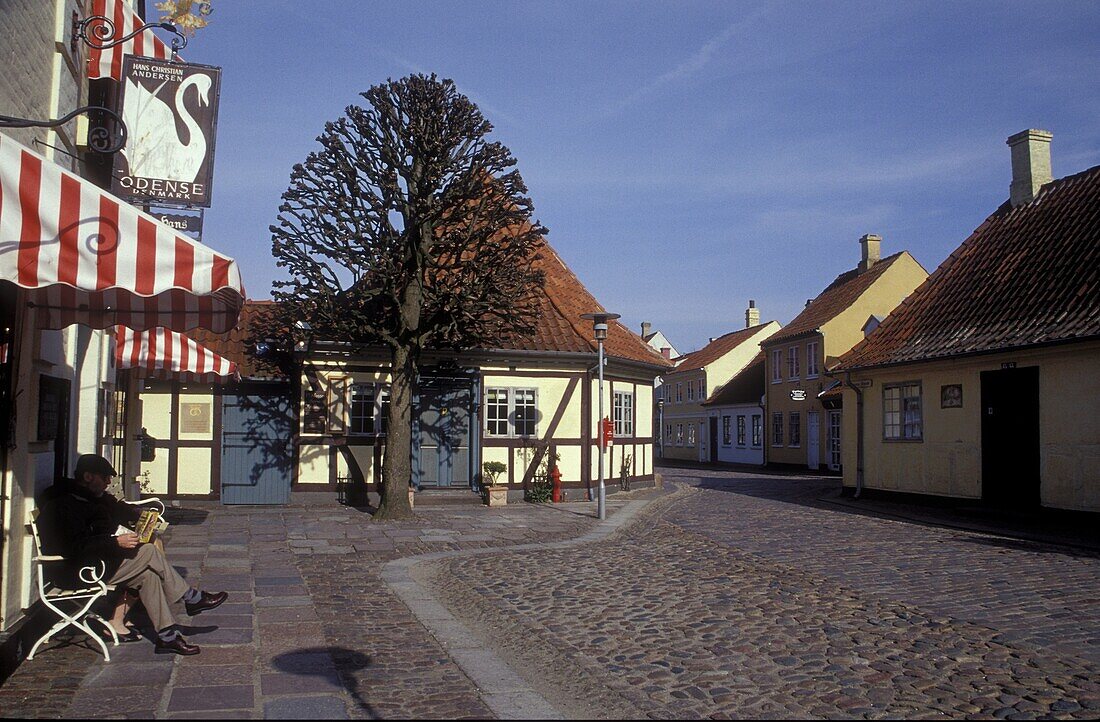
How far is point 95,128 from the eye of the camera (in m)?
6.50

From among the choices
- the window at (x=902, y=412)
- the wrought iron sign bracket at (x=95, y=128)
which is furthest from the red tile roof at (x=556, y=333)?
the wrought iron sign bracket at (x=95, y=128)

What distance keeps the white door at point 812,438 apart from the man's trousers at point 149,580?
98.1ft

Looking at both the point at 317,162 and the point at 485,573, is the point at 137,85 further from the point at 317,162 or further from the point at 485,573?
the point at 317,162

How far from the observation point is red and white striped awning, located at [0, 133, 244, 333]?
14.7 feet

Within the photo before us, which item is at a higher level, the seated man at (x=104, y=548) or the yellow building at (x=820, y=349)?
the yellow building at (x=820, y=349)

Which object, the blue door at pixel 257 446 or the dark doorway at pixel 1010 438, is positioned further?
the blue door at pixel 257 446

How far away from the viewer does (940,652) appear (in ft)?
22.5

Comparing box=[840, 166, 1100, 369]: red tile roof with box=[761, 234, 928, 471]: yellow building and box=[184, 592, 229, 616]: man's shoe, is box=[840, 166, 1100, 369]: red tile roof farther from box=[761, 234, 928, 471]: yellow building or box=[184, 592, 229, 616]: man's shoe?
box=[184, 592, 229, 616]: man's shoe

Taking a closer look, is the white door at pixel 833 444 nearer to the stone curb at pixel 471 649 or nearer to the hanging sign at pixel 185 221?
the stone curb at pixel 471 649

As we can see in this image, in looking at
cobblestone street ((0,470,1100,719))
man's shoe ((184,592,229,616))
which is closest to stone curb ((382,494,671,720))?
cobblestone street ((0,470,1100,719))

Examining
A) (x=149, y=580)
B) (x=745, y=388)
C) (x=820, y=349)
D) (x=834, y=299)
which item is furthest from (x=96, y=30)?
(x=745, y=388)

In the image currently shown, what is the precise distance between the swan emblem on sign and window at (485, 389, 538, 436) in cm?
1133

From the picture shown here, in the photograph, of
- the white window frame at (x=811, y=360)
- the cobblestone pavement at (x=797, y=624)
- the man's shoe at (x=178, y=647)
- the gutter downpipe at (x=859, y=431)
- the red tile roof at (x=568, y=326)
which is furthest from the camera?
the white window frame at (x=811, y=360)

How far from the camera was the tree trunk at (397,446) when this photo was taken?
1530cm
